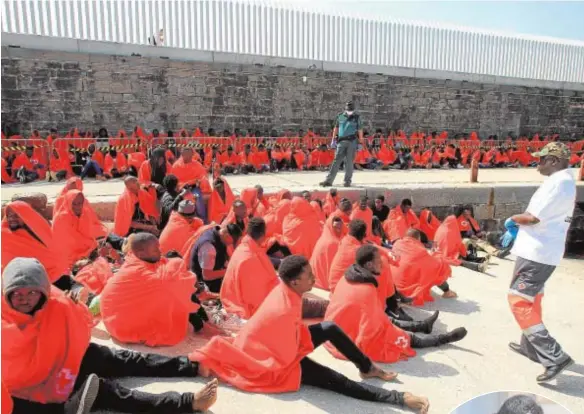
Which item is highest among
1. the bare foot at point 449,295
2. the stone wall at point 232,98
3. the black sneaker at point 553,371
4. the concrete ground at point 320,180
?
the stone wall at point 232,98

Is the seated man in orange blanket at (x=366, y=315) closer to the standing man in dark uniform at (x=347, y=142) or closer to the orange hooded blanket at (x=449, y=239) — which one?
the orange hooded blanket at (x=449, y=239)

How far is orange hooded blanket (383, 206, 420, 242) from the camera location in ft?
26.2

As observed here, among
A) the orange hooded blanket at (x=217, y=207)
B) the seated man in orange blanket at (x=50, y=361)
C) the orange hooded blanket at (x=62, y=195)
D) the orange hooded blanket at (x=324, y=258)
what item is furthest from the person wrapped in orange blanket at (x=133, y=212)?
the seated man in orange blanket at (x=50, y=361)

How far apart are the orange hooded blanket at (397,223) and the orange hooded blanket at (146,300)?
4.97 metres

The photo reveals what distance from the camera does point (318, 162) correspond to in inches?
497

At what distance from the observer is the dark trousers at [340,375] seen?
120 inches

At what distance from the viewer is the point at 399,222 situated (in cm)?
806

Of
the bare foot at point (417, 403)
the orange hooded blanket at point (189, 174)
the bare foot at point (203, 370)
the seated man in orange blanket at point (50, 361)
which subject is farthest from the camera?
the orange hooded blanket at point (189, 174)

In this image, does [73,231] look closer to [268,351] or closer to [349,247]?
[349,247]

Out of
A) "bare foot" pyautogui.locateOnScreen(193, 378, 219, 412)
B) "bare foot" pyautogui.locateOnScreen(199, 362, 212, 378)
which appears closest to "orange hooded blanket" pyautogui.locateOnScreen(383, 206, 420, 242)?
"bare foot" pyautogui.locateOnScreen(199, 362, 212, 378)

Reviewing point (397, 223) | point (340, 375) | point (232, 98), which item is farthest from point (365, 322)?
point (232, 98)

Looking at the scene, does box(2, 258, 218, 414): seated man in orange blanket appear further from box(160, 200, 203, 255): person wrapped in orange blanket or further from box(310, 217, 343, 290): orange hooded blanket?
box(310, 217, 343, 290): orange hooded blanket

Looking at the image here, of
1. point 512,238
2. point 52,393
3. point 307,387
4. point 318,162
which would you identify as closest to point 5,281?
point 52,393

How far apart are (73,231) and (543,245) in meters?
4.56
